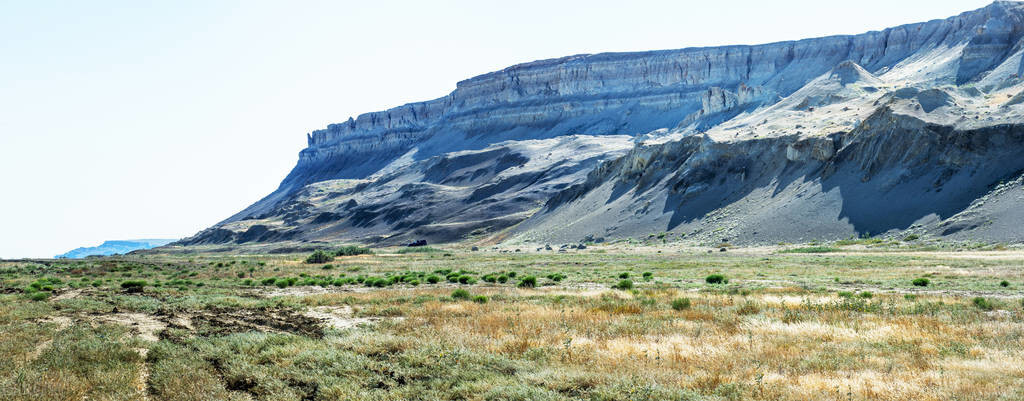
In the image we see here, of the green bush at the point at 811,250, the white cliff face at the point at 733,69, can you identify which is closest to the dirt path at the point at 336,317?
the green bush at the point at 811,250

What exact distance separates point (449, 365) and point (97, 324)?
10.1m

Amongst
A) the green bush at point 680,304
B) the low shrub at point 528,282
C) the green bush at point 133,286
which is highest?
the green bush at point 133,286

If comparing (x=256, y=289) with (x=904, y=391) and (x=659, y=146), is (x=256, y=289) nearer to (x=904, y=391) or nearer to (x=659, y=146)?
(x=904, y=391)

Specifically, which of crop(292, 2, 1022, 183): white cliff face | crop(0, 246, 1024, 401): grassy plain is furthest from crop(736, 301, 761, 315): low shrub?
crop(292, 2, 1022, 183): white cliff face

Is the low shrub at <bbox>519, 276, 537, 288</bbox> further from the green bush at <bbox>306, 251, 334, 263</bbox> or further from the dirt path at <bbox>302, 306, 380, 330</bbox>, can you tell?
the green bush at <bbox>306, 251, 334, 263</bbox>

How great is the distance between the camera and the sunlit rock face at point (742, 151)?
65.1m

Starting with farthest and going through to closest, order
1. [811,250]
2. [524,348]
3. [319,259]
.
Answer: [319,259] → [811,250] → [524,348]

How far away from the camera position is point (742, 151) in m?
85.8

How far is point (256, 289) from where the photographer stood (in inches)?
1130

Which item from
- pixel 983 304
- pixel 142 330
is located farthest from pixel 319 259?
pixel 983 304

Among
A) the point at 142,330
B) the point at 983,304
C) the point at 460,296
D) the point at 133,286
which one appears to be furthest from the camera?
the point at 133,286

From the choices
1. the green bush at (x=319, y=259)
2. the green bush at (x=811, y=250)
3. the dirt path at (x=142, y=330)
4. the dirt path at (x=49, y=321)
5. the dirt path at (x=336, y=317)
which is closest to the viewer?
the dirt path at (x=142, y=330)

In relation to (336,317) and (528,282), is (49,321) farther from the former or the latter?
(528,282)

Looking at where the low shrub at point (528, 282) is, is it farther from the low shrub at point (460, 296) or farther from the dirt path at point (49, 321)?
the dirt path at point (49, 321)
